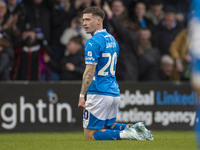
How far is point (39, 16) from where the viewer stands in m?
15.7

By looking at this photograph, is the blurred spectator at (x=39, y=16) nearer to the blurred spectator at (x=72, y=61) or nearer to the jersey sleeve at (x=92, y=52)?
the blurred spectator at (x=72, y=61)

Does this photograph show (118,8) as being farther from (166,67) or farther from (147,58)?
(166,67)

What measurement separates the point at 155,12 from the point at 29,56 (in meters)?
4.60

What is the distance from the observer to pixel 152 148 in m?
8.30

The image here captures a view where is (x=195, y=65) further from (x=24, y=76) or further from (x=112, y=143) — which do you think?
(x=24, y=76)

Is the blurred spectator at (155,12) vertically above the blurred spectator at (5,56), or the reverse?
the blurred spectator at (155,12)

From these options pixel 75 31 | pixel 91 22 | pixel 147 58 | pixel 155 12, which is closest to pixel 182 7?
pixel 155 12

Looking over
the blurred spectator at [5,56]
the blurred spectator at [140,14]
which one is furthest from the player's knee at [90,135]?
the blurred spectator at [140,14]

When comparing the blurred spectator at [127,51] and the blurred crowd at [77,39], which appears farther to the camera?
the blurred spectator at [127,51]

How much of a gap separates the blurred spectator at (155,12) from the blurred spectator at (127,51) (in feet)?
5.10

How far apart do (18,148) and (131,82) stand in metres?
6.89

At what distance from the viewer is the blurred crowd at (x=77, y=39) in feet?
49.2

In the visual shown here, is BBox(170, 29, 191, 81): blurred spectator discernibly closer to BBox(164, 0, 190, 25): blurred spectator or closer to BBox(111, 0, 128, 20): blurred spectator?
BBox(164, 0, 190, 25): blurred spectator

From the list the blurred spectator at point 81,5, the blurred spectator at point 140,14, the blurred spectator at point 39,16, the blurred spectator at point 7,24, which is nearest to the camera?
the blurred spectator at point 7,24
